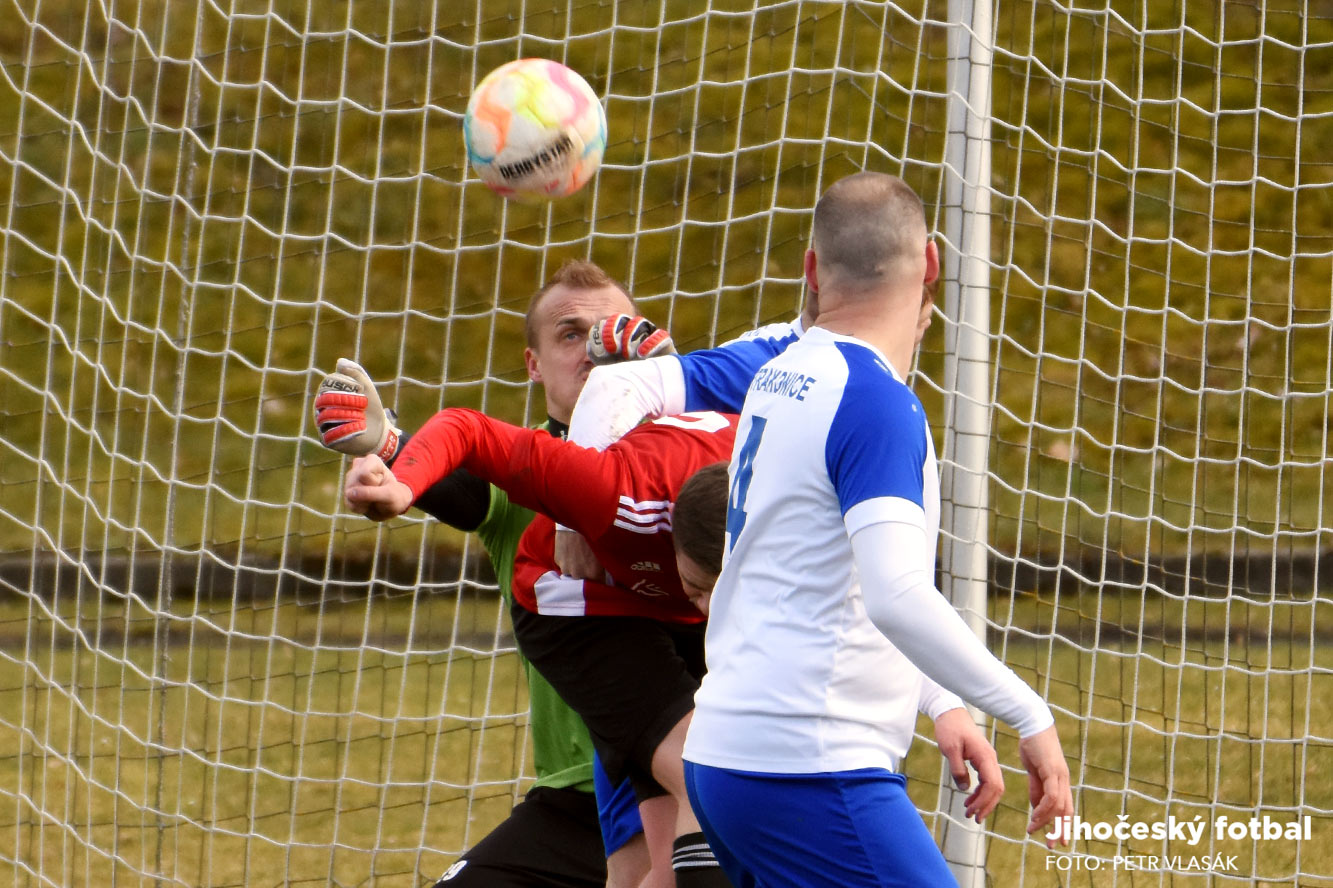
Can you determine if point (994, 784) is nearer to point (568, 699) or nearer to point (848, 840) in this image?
point (848, 840)

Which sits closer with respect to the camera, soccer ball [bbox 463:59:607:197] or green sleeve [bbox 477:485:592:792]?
soccer ball [bbox 463:59:607:197]

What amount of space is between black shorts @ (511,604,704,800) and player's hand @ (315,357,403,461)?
0.67 metres

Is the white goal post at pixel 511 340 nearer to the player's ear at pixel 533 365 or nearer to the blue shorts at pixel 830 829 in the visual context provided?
the player's ear at pixel 533 365

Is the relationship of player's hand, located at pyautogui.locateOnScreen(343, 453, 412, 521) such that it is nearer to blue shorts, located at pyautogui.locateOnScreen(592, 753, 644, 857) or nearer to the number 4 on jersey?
the number 4 on jersey

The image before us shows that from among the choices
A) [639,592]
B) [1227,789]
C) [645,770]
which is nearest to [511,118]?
[639,592]

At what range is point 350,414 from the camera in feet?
8.52

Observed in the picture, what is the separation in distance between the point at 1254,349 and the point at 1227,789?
16.2 feet

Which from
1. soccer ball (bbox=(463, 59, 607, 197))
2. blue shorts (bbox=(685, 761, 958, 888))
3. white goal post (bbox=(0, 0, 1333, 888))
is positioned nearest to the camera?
blue shorts (bbox=(685, 761, 958, 888))

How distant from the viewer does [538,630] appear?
10.4ft

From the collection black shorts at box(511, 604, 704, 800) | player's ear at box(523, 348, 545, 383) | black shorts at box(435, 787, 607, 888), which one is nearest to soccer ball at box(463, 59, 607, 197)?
player's ear at box(523, 348, 545, 383)

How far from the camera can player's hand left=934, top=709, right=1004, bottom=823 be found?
2256mm

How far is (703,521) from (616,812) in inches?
36.5

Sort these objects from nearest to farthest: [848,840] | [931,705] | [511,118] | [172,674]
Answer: [848,840], [931,705], [511,118], [172,674]

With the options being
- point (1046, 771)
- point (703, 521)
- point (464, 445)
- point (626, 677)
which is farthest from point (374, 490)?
point (1046, 771)
